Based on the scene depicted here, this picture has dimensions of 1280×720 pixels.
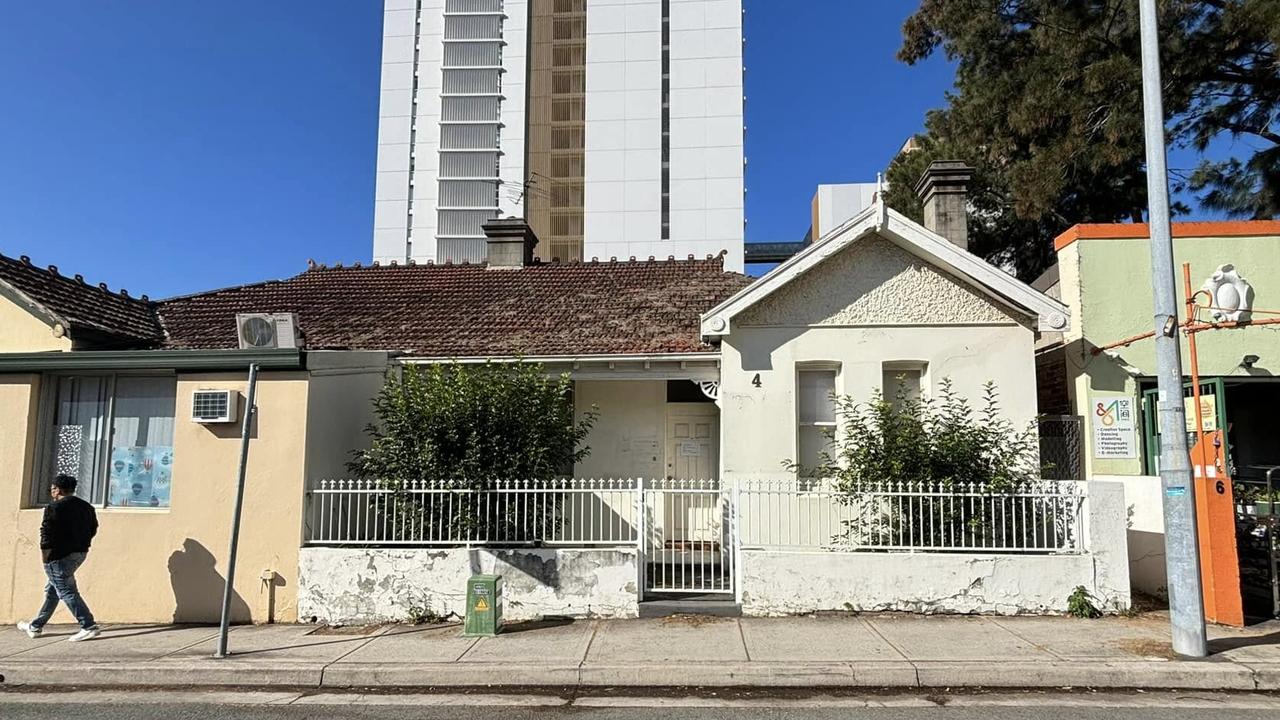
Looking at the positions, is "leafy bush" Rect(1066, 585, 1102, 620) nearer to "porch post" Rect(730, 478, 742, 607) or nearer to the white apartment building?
"porch post" Rect(730, 478, 742, 607)

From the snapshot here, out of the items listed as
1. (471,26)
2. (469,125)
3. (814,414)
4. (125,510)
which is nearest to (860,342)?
(814,414)

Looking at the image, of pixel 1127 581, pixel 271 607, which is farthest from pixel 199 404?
pixel 1127 581

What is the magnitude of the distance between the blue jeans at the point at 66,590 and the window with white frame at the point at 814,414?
7631 mm

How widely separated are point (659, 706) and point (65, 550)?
593 centimetres

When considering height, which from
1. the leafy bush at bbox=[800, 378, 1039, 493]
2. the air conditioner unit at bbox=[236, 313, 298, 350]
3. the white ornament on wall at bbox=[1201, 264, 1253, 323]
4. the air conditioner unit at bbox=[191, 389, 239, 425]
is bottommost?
the leafy bush at bbox=[800, 378, 1039, 493]

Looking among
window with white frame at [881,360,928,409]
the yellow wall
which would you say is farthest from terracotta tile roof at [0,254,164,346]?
window with white frame at [881,360,928,409]

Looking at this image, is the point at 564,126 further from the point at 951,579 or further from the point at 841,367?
the point at 951,579

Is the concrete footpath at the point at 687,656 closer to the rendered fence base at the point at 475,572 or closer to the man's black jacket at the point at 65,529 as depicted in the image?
the rendered fence base at the point at 475,572

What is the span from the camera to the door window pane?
856 cm

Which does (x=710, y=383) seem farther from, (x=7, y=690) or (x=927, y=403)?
(x=7, y=690)

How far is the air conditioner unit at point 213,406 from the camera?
829 cm

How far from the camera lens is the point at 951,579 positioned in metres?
7.85

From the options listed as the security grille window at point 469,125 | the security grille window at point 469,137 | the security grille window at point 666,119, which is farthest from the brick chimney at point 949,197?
the security grille window at point 469,137

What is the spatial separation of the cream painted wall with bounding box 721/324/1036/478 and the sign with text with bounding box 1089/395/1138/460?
0.88 m
